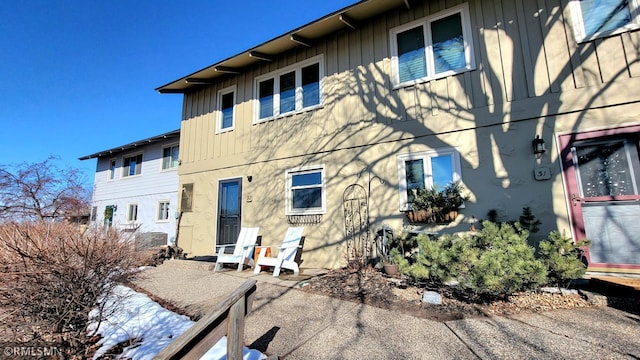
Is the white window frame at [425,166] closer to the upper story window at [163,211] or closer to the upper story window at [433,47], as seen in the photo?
the upper story window at [433,47]

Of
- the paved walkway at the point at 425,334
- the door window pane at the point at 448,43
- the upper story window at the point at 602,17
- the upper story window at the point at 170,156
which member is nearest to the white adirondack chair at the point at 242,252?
the paved walkway at the point at 425,334

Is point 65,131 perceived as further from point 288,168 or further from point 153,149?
point 288,168

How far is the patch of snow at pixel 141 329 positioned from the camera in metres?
2.67

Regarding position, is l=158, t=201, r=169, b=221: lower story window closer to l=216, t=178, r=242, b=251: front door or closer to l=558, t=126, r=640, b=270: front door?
l=216, t=178, r=242, b=251: front door

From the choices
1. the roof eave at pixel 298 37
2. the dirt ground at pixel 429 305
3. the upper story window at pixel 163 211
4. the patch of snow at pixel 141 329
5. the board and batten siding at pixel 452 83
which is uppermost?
the roof eave at pixel 298 37

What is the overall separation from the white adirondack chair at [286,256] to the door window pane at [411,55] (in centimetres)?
372

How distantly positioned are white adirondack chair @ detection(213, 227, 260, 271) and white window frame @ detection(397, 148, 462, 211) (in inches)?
124

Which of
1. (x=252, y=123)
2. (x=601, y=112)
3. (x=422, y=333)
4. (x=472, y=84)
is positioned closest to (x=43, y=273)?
(x=422, y=333)

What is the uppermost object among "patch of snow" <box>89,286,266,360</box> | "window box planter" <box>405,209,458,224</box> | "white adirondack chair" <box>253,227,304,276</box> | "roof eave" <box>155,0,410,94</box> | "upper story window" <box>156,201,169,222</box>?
"roof eave" <box>155,0,410,94</box>

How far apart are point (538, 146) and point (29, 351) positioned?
6307 mm

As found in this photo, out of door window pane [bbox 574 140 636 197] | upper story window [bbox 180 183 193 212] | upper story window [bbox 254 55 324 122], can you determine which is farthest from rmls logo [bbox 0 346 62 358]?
door window pane [bbox 574 140 636 197]

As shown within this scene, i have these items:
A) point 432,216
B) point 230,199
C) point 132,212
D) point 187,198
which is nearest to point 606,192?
point 432,216

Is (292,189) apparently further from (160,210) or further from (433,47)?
(160,210)

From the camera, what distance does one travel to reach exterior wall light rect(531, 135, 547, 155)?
13.9 ft
